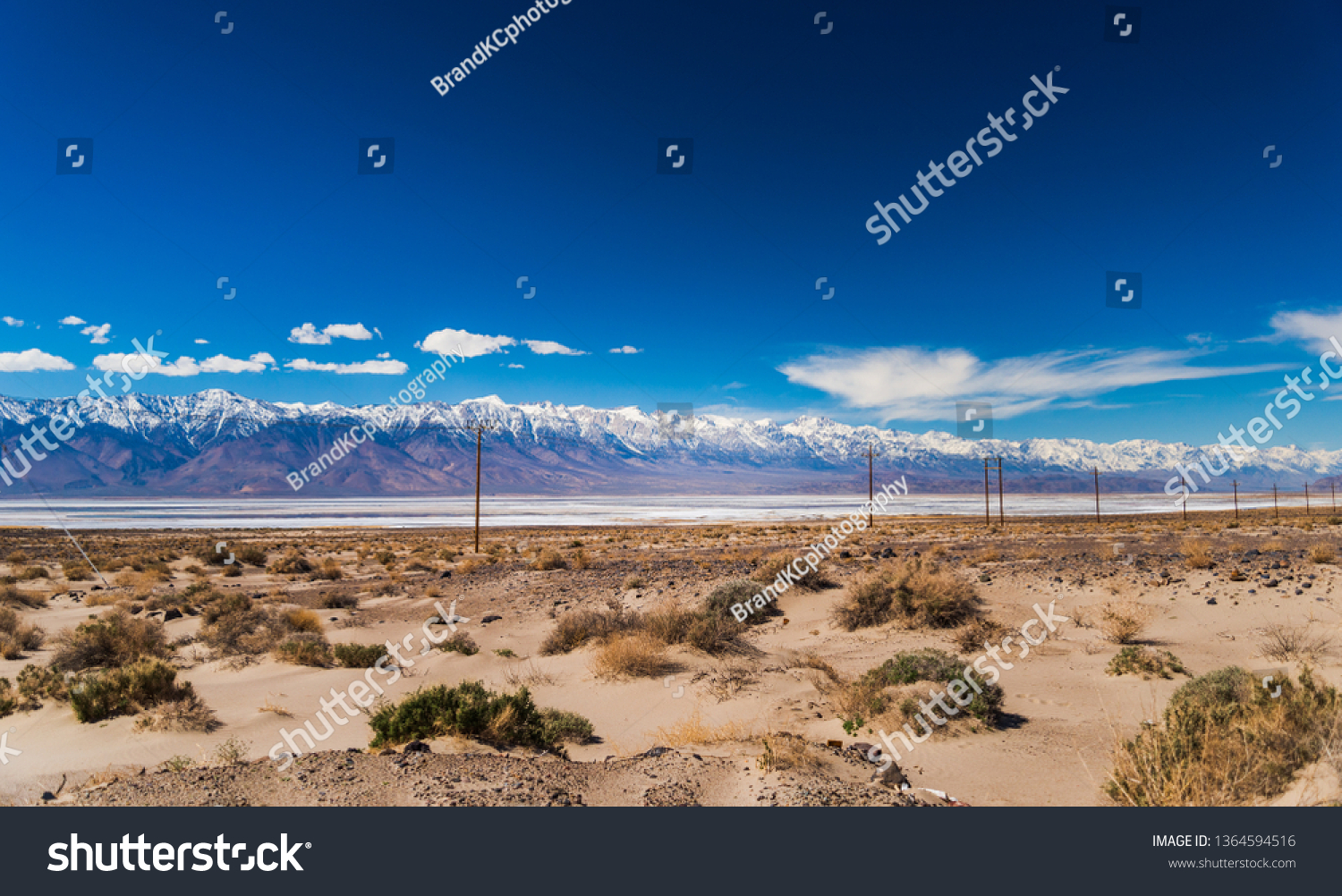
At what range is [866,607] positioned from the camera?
13.2 m

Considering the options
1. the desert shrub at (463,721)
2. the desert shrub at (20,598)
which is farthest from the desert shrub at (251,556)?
the desert shrub at (463,721)

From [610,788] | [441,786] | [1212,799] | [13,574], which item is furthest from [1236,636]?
[13,574]

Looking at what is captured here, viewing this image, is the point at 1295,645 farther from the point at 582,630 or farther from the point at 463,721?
the point at 463,721

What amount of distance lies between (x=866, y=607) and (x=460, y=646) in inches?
330

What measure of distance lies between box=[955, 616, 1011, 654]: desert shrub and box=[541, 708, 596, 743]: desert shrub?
23.3 ft

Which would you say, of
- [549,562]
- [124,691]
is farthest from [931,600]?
[549,562]

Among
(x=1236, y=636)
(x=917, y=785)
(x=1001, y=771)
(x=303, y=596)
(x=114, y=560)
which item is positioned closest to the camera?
(x=917, y=785)

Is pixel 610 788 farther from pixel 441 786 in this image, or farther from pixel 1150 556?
pixel 1150 556

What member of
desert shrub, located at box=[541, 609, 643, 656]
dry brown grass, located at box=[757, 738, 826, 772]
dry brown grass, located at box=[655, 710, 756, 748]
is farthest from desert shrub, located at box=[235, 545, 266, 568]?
dry brown grass, located at box=[757, 738, 826, 772]

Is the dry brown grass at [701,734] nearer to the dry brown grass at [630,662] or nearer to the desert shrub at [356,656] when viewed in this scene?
the dry brown grass at [630,662]

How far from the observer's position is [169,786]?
201 inches

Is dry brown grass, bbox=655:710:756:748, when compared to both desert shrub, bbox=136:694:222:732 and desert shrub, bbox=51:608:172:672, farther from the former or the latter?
desert shrub, bbox=51:608:172:672
